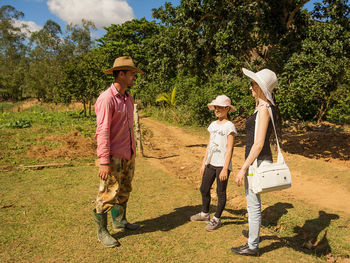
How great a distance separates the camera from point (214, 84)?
47.9 feet

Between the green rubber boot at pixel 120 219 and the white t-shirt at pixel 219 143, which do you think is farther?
the green rubber boot at pixel 120 219

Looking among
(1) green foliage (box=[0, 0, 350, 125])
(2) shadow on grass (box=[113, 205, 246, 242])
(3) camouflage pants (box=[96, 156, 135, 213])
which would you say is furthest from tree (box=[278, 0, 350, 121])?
(3) camouflage pants (box=[96, 156, 135, 213])

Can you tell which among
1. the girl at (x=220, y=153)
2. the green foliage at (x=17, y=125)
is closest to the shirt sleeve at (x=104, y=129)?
the girl at (x=220, y=153)

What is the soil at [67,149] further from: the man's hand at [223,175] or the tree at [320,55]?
the tree at [320,55]

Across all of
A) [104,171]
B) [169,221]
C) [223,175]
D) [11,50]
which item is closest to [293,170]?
[169,221]

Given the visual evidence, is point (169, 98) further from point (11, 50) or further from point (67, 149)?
point (11, 50)

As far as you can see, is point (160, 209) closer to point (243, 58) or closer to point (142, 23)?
point (243, 58)

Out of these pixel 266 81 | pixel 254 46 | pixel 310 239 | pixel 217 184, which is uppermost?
pixel 254 46

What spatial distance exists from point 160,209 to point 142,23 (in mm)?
27832

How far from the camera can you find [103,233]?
331cm

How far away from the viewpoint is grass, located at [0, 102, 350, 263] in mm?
3152

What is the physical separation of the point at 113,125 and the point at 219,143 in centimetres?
138

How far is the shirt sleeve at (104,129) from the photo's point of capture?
3.00m

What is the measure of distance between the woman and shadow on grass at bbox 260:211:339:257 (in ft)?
2.01
